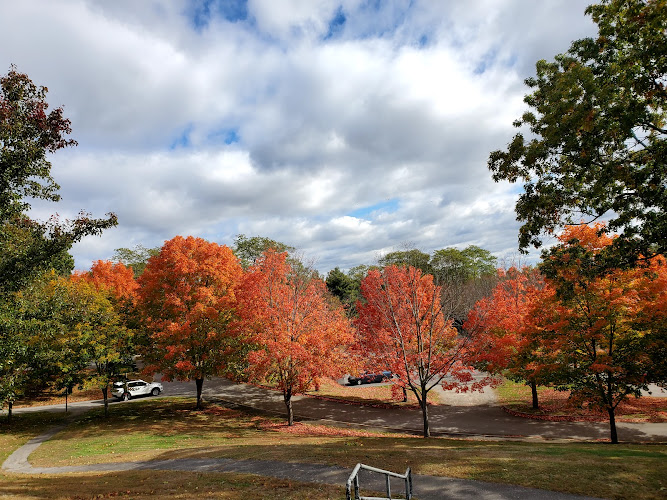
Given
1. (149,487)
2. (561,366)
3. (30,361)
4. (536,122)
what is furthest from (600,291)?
(30,361)

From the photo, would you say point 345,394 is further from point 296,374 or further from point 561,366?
point 561,366

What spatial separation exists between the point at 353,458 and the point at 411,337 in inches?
408

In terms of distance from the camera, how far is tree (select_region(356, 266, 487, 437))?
1822 cm

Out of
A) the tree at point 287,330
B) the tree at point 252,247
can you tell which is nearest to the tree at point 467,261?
the tree at point 252,247

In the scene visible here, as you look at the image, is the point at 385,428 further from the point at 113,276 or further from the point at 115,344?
the point at 113,276

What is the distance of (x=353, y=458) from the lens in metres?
11.2

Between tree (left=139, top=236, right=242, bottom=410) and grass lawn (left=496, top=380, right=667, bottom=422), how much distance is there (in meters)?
19.0

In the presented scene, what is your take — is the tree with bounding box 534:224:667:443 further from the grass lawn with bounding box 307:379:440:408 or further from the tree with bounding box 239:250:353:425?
the grass lawn with bounding box 307:379:440:408

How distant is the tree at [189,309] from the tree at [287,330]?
7.92 ft

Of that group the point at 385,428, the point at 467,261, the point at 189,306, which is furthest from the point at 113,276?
the point at 467,261

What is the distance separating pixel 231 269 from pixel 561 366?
63.9 ft

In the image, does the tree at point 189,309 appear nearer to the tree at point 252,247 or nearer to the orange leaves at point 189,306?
the orange leaves at point 189,306

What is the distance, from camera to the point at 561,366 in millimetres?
16812

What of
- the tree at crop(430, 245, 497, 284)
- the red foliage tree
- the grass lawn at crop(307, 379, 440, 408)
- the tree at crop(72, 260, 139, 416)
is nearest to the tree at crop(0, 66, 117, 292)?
the tree at crop(72, 260, 139, 416)
